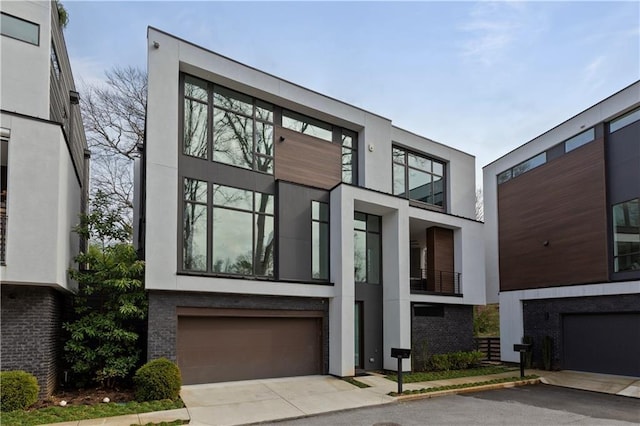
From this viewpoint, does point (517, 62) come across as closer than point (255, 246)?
Yes

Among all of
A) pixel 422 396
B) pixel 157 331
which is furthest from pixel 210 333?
pixel 422 396

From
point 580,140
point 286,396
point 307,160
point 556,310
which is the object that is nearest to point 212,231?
point 307,160

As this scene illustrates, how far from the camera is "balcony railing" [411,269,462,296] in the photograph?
18.1m

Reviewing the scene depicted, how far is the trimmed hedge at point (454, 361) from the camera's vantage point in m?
16.4

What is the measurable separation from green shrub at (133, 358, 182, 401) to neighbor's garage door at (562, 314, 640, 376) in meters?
13.3

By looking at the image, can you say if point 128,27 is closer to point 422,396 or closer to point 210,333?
point 210,333

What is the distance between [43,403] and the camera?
1002 centimetres

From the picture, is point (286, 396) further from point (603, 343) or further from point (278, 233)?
point (603, 343)

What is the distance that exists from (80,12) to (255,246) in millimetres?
10039

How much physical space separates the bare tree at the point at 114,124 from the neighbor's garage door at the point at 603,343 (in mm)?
19119

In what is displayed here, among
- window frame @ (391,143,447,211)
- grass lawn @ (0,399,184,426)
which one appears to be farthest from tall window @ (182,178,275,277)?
window frame @ (391,143,447,211)

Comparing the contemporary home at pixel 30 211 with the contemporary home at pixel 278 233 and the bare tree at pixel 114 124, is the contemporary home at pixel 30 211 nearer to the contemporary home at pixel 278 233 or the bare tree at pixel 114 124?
the contemporary home at pixel 278 233

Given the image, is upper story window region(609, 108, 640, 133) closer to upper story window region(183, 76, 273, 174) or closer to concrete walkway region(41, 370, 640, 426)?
concrete walkway region(41, 370, 640, 426)

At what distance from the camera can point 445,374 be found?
50.6ft
